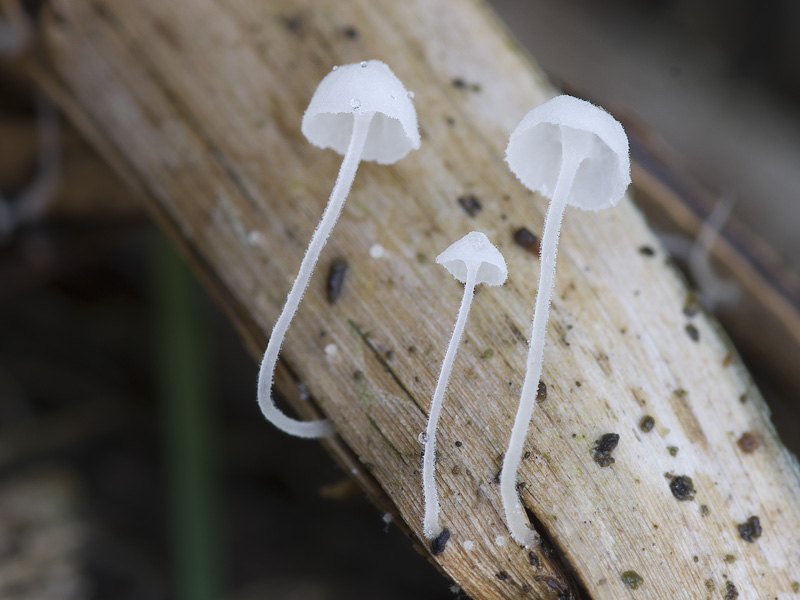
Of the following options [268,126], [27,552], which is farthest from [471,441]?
[27,552]

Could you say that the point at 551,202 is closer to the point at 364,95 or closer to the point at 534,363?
the point at 534,363

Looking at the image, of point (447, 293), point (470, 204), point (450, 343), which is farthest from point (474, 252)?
point (470, 204)

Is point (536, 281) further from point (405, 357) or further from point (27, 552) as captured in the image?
point (27, 552)

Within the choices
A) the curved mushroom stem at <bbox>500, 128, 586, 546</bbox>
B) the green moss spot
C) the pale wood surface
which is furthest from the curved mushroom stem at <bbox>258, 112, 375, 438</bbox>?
the green moss spot

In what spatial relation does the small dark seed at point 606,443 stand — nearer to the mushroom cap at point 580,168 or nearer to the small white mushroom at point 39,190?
the mushroom cap at point 580,168

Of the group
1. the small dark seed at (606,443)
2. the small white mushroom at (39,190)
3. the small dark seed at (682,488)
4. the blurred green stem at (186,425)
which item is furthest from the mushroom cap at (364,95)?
the small white mushroom at (39,190)
